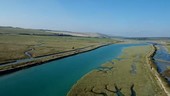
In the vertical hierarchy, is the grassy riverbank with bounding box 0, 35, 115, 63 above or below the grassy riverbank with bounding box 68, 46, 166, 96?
below

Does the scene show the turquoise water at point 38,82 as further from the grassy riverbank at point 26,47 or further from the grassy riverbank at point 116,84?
the grassy riverbank at point 26,47

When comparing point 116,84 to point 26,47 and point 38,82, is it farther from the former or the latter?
point 26,47

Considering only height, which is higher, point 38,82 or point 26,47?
point 38,82

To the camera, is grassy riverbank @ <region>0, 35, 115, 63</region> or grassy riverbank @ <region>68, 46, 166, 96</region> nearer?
grassy riverbank @ <region>68, 46, 166, 96</region>

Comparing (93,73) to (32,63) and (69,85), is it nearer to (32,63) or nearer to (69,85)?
(69,85)

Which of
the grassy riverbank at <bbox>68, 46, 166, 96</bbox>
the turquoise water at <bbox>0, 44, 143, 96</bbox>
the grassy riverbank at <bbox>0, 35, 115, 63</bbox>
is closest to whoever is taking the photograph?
the turquoise water at <bbox>0, 44, 143, 96</bbox>

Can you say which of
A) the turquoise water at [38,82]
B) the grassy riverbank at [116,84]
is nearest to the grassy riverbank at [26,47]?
the turquoise water at [38,82]

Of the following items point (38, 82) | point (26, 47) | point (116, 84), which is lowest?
point (26, 47)

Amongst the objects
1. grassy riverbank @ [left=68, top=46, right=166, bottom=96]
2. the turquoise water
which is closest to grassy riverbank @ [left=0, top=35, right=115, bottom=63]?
the turquoise water

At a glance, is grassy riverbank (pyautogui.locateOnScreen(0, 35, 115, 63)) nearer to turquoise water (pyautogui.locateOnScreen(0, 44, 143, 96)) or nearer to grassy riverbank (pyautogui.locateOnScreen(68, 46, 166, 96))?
turquoise water (pyautogui.locateOnScreen(0, 44, 143, 96))

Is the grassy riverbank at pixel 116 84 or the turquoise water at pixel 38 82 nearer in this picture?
the turquoise water at pixel 38 82

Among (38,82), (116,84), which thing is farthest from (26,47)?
(116,84)
